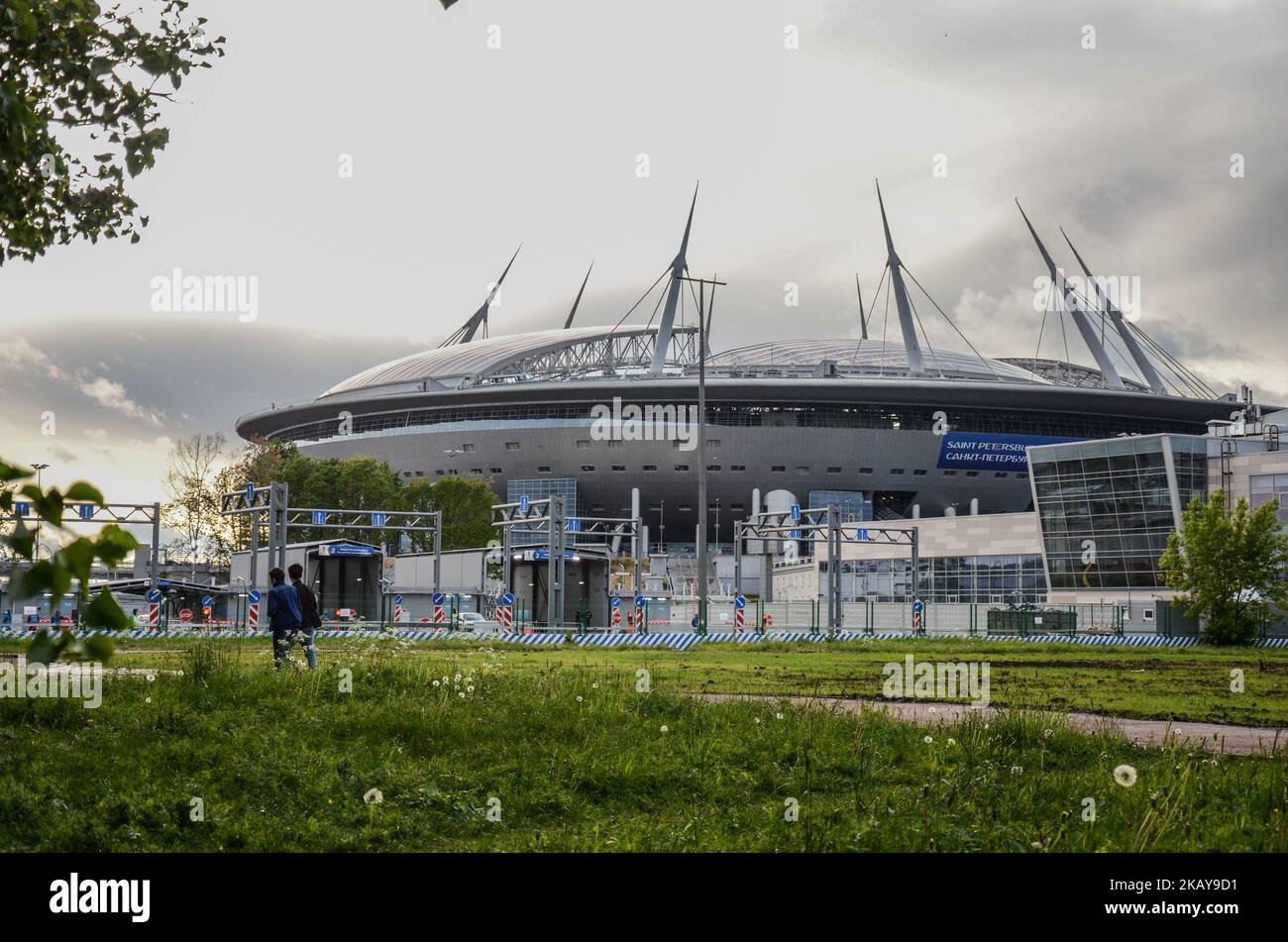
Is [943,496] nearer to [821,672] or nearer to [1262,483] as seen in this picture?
[1262,483]

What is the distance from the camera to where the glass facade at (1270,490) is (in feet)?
205

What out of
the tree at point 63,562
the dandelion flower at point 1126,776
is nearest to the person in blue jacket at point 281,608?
the dandelion flower at point 1126,776

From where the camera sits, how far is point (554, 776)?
30.9 feet

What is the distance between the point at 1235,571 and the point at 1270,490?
19.4 m

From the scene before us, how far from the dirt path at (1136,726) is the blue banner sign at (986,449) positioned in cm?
10502

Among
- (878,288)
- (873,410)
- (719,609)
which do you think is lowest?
(719,609)

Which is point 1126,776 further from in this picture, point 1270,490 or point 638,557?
point 1270,490

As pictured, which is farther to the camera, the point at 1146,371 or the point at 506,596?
the point at 1146,371

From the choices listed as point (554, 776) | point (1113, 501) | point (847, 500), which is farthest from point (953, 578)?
point (554, 776)
